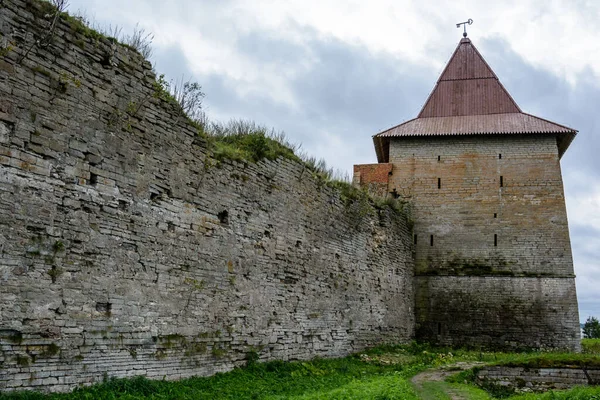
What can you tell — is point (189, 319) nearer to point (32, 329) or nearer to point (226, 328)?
point (226, 328)

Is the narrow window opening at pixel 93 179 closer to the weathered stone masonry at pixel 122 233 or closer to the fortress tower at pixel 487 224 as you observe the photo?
the weathered stone masonry at pixel 122 233

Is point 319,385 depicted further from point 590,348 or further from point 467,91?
point 467,91

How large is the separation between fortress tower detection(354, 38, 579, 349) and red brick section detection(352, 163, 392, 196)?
4 cm

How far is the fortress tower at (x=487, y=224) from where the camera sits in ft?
58.3

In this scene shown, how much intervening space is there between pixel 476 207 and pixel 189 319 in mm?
13311

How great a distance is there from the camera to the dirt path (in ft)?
30.7

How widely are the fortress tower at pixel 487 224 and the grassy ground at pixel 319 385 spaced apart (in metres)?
4.48

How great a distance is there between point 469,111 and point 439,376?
488 inches

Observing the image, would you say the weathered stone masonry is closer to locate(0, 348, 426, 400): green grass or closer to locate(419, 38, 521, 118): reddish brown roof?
locate(0, 348, 426, 400): green grass

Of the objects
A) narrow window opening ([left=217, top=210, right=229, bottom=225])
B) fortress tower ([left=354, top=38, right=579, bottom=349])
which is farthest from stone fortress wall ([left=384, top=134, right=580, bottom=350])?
narrow window opening ([left=217, top=210, right=229, bottom=225])

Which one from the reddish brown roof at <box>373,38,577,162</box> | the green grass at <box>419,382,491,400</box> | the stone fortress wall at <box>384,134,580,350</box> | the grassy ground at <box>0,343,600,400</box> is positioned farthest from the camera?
the reddish brown roof at <box>373,38,577,162</box>

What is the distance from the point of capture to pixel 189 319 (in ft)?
27.1

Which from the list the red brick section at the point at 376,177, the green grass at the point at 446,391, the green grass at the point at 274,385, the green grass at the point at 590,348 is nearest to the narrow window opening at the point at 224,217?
the green grass at the point at 274,385

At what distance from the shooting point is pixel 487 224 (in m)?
18.8
